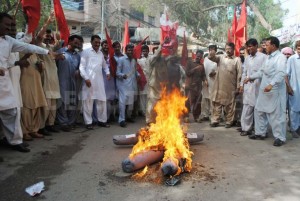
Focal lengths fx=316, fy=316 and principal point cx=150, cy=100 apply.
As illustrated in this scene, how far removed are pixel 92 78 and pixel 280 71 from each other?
396cm

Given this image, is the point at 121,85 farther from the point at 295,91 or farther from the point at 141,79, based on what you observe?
the point at 295,91

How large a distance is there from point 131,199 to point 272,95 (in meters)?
3.78

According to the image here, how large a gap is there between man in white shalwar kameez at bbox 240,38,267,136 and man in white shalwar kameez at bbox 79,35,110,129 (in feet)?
10.4

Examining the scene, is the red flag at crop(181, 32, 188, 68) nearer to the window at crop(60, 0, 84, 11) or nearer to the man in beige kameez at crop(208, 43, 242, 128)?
the man in beige kameez at crop(208, 43, 242, 128)

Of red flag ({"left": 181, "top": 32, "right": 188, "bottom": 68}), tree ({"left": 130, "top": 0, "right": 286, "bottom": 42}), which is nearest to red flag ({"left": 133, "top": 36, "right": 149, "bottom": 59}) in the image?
red flag ({"left": 181, "top": 32, "right": 188, "bottom": 68})

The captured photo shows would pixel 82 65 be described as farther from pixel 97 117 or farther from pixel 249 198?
pixel 249 198

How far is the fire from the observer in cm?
456

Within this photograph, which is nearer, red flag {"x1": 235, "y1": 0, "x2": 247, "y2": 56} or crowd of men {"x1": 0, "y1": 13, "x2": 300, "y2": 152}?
crowd of men {"x1": 0, "y1": 13, "x2": 300, "y2": 152}

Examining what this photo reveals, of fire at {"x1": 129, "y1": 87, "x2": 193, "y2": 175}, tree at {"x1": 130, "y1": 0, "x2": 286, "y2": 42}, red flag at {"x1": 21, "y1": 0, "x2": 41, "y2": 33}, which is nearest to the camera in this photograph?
fire at {"x1": 129, "y1": 87, "x2": 193, "y2": 175}

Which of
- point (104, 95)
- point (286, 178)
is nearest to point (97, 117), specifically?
point (104, 95)

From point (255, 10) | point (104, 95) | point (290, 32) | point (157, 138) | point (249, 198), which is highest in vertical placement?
point (255, 10)

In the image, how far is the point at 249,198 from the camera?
3.67 m

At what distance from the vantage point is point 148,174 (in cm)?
435

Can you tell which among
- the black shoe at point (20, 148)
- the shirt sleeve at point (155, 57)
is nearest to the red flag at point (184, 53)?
the shirt sleeve at point (155, 57)
